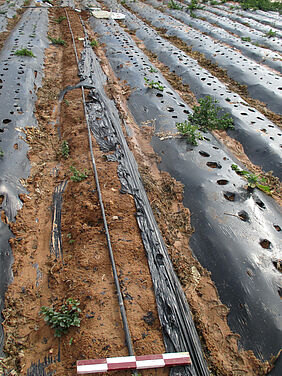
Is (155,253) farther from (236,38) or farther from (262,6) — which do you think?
(262,6)

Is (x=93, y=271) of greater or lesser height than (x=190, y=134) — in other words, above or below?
below

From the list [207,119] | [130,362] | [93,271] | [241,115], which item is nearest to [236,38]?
[241,115]

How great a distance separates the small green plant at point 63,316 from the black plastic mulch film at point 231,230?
7.03 feet

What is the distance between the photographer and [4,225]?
3.97 m

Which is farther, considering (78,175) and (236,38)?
(236,38)

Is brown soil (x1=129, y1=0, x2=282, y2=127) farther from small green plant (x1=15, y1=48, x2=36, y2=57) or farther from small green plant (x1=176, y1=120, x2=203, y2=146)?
small green plant (x1=15, y1=48, x2=36, y2=57)

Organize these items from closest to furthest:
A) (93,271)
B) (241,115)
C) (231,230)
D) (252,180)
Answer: (93,271) < (231,230) < (252,180) < (241,115)

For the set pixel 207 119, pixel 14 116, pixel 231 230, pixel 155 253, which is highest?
pixel 207 119

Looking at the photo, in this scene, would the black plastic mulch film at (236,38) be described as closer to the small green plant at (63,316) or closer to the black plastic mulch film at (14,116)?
the black plastic mulch film at (14,116)

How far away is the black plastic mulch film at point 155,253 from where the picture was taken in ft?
9.70

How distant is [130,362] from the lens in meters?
2.66

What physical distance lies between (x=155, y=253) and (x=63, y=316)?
5.19 ft

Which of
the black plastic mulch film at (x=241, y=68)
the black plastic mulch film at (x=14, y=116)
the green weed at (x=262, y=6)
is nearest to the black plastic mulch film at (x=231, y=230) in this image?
the black plastic mulch film at (x=14, y=116)

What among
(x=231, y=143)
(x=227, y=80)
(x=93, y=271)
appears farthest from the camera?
(x=227, y=80)
